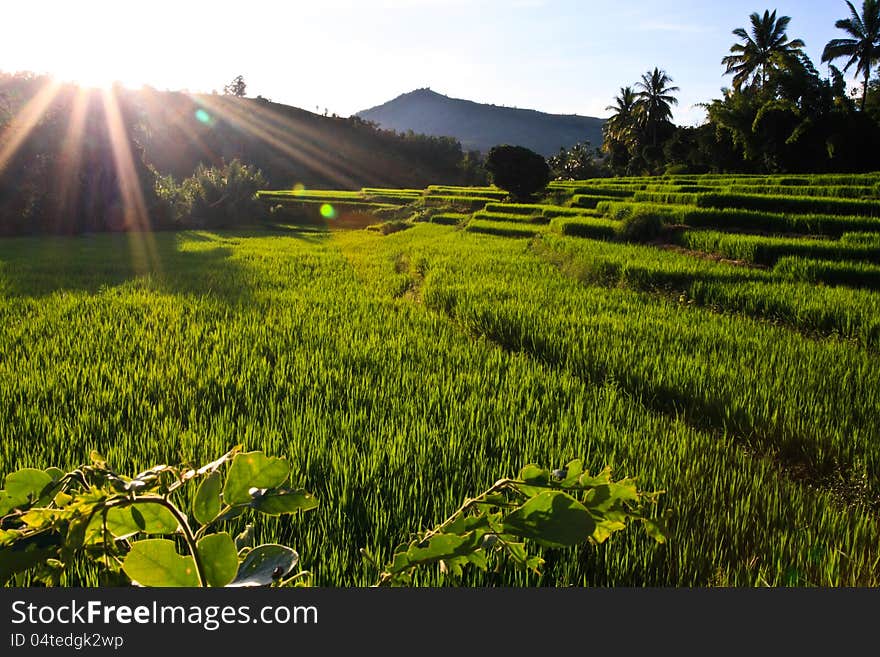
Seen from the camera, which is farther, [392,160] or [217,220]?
[392,160]

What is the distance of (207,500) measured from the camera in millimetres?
544

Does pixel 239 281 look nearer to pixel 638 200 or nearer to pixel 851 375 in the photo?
pixel 851 375

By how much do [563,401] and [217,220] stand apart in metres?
22.6

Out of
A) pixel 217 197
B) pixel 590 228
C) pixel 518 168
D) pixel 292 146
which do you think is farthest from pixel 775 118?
pixel 292 146

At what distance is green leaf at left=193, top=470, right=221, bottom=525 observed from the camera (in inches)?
Result: 21.0

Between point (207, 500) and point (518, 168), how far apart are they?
1018 inches

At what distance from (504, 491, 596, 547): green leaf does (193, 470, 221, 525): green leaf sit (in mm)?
295

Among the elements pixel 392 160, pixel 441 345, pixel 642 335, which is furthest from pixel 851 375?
pixel 392 160

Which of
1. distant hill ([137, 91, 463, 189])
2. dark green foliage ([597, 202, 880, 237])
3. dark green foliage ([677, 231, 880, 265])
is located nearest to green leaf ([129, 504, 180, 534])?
dark green foliage ([677, 231, 880, 265])

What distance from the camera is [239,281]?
7.59 meters

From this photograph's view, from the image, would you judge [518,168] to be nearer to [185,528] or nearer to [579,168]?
[579,168]

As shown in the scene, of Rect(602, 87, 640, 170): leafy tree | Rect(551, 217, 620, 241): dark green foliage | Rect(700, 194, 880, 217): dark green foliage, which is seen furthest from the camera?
Rect(602, 87, 640, 170): leafy tree

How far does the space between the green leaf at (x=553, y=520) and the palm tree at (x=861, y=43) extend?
3839 cm

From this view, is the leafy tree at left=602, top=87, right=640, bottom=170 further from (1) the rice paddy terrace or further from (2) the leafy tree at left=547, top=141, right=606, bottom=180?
(1) the rice paddy terrace
